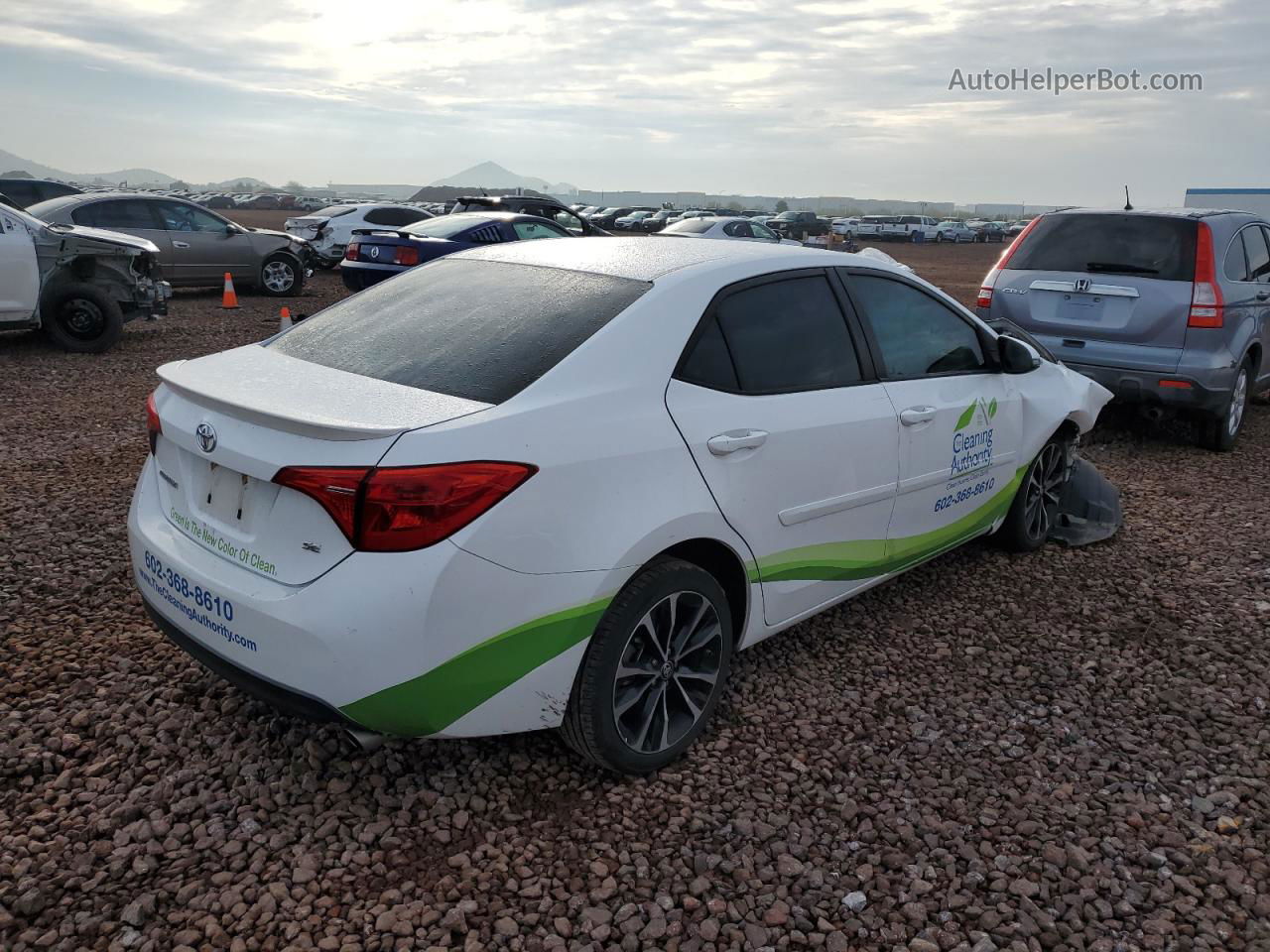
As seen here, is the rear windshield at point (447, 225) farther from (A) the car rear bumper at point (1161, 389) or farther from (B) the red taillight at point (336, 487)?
(B) the red taillight at point (336, 487)

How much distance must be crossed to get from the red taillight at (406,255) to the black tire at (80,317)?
10.8ft

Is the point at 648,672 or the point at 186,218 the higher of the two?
the point at 186,218

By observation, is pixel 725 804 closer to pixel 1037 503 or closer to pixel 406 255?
pixel 1037 503

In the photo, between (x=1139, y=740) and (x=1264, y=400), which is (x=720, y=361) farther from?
(x=1264, y=400)

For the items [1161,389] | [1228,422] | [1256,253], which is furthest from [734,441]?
[1256,253]

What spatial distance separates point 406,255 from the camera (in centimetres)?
1229

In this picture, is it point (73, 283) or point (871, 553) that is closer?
point (871, 553)

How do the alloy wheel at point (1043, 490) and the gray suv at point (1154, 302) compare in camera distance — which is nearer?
the alloy wheel at point (1043, 490)

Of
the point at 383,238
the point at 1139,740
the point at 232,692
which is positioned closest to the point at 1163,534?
the point at 1139,740

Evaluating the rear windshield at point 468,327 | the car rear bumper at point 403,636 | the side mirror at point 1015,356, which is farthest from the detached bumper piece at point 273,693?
the side mirror at point 1015,356

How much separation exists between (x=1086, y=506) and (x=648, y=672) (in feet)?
12.5

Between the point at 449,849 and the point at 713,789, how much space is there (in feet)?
2.85


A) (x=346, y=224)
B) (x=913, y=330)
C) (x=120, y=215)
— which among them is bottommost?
(x=913, y=330)

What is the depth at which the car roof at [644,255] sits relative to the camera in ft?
11.5
